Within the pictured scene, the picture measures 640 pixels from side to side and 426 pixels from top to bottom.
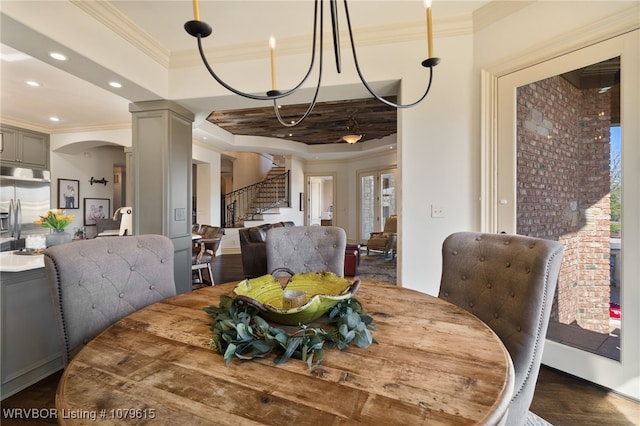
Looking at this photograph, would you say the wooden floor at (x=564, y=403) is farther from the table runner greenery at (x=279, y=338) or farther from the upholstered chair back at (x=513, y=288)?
the table runner greenery at (x=279, y=338)

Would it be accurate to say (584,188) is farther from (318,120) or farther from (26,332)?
(318,120)

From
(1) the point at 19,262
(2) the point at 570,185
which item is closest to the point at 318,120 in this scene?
(2) the point at 570,185

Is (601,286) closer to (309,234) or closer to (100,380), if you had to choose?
(309,234)

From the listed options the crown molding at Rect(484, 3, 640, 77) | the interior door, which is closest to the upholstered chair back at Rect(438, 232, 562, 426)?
the interior door

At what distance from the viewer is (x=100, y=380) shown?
646mm

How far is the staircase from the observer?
908 centimetres

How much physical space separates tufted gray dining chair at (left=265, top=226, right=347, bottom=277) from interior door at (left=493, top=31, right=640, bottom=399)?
1368 millimetres

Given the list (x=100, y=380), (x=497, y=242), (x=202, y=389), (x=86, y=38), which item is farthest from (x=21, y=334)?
(x=497, y=242)

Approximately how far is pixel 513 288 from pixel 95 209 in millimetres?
7428

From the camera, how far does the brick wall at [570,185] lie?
1.85 m

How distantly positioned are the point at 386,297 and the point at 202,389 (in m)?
0.86

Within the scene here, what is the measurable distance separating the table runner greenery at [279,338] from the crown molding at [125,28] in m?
2.63

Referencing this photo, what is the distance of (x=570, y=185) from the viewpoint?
1987 millimetres

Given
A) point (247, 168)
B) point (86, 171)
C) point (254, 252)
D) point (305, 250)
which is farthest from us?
point (247, 168)
